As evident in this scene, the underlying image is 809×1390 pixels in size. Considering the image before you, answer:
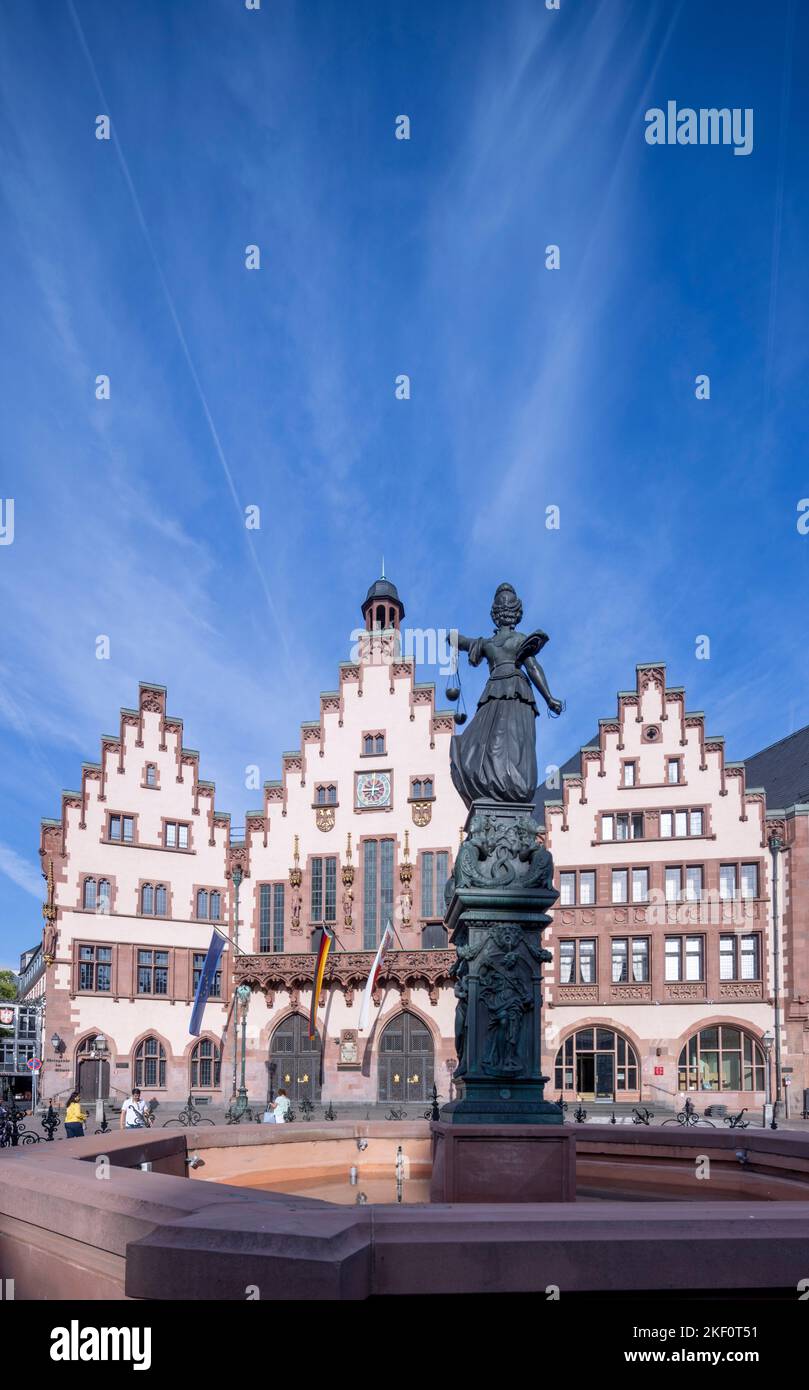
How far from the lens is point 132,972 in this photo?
4512 centimetres

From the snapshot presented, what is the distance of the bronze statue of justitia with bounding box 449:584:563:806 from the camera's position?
11.4m

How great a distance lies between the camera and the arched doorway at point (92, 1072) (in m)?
43.2

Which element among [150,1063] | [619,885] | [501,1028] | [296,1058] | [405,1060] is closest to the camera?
[501,1028]

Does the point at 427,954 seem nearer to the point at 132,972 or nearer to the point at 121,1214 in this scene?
the point at 132,972

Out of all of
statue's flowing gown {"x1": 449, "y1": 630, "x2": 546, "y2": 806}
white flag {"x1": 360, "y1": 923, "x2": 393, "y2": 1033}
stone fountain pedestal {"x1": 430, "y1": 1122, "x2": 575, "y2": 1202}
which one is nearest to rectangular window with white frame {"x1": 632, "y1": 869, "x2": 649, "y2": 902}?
white flag {"x1": 360, "y1": 923, "x2": 393, "y2": 1033}

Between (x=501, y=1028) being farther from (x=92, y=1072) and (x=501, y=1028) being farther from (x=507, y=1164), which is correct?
(x=92, y=1072)

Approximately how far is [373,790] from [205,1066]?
13.6 m

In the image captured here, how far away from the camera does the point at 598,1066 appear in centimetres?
4303

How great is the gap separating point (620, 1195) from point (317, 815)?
123 feet

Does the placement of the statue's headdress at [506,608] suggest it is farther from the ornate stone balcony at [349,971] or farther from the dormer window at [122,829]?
the dormer window at [122,829]

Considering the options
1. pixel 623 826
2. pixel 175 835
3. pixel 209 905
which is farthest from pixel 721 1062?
pixel 175 835

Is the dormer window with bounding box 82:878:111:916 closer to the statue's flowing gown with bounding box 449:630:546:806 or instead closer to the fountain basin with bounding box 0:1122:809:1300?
the statue's flowing gown with bounding box 449:630:546:806

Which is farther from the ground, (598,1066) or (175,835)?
(175,835)
